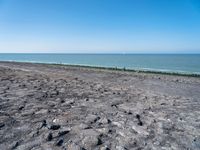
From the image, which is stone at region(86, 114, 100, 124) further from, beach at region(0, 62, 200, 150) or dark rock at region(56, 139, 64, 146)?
dark rock at region(56, 139, 64, 146)

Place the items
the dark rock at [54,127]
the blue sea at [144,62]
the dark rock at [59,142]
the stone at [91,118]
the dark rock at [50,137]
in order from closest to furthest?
the dark rock at [59,142], the dark rock at [50,137], the dark rock at [54,127], the stone at [91,118], the blue sea at [144,62]

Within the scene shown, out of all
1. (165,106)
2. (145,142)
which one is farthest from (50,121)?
(165,106)

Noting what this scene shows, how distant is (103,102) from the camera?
610 centimetres

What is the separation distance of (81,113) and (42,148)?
187 centimetres

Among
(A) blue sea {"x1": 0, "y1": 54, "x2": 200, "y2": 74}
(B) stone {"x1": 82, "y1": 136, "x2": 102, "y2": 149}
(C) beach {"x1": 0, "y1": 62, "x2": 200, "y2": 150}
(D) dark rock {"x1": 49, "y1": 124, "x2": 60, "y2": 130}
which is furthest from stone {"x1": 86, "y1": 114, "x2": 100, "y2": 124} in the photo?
(A) blue sea {"x1": 0, "y1": 54, "x2": 200, "y2": 74}

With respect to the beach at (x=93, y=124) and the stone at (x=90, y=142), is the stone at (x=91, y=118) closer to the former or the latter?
the beach at (x=93, y=124)

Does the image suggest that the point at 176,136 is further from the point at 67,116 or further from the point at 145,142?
the point at 67,116

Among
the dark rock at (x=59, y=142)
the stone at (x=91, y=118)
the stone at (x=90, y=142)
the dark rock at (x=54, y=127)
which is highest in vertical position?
the dark rock at (x=54, y=127)

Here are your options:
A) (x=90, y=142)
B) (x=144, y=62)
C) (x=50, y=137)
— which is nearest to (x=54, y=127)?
(x=50, y=137)

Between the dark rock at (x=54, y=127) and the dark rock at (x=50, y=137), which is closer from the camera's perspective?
the dark rock at (x=50, y=137)

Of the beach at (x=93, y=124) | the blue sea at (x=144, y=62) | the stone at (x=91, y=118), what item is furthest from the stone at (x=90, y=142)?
the blue sea at (x=144, y=62)

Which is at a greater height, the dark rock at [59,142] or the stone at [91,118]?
the dark rock at [59,142]

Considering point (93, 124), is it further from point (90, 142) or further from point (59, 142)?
point (59, 142)

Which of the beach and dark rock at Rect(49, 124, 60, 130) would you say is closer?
the beach
